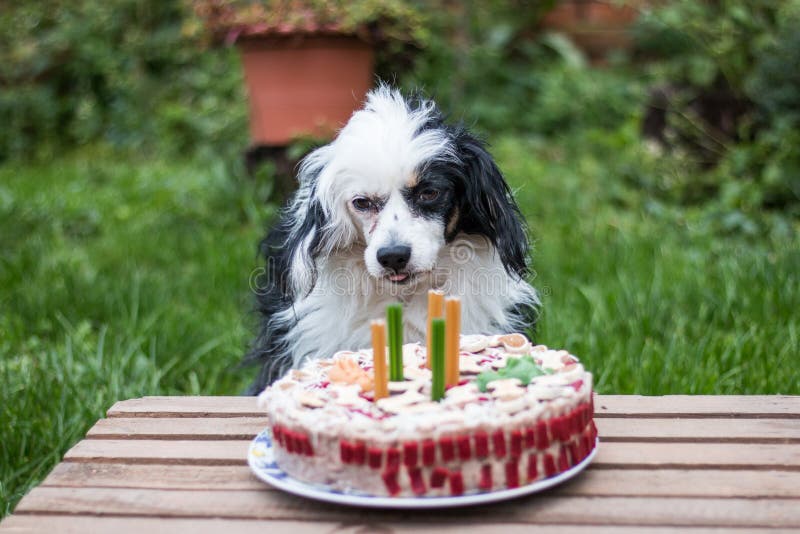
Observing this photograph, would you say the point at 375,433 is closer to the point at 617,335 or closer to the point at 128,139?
the point at 617,335

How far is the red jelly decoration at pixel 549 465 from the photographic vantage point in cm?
161

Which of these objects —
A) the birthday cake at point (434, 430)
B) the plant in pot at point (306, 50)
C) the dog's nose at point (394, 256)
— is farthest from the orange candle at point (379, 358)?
the plant in pot at point (306, 50)

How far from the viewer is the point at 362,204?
8.34 ft

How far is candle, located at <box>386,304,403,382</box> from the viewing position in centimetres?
170

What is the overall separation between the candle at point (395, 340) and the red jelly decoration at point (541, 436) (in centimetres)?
30

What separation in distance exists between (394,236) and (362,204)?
16 cm

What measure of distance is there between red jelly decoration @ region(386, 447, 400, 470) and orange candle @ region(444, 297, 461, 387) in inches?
10.1

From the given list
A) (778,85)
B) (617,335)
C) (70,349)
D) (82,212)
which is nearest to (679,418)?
(617,335)

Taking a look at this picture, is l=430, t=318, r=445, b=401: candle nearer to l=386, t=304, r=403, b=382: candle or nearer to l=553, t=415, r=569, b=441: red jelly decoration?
l=386, t=304, r=403, b=382: candle

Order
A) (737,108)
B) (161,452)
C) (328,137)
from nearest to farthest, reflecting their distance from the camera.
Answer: (161,452) < (328,137) < (737,108)

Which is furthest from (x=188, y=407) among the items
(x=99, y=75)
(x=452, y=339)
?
(x=99, y=75)

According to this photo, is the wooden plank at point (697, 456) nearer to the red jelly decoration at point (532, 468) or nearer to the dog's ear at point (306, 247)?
the red jelly decoration at point (532, 468)

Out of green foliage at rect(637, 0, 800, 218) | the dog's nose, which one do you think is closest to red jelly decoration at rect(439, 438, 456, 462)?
the dog's nose

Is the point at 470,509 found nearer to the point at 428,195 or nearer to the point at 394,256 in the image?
the point at 394,256
